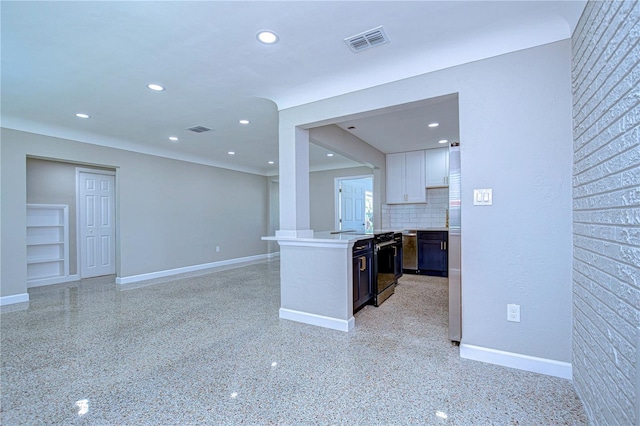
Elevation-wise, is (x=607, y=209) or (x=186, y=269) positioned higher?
(x=607, y=209)

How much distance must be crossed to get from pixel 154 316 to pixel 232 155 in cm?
382

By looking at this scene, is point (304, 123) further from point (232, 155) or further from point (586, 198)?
point (232, 155)

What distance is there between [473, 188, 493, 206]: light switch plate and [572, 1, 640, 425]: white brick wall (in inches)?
19.3

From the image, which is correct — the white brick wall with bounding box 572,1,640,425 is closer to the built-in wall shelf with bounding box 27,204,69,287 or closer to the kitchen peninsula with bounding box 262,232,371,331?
the kitchen peninsula with bounding box 262,232,371,331

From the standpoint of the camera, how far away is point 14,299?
160 inches

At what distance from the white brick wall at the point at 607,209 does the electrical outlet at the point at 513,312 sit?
12.4 inches

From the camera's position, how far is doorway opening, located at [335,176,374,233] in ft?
23.5

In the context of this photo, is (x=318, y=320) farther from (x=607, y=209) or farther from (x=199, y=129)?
(x=199, y=129)

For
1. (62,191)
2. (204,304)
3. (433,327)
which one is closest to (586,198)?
(433,327)

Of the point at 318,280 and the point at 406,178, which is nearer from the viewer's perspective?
the point at 318,280

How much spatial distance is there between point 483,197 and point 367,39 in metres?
1.50

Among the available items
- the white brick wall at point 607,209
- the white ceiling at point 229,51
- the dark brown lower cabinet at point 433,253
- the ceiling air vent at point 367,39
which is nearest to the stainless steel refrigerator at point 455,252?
the white ceiling at point 229,51

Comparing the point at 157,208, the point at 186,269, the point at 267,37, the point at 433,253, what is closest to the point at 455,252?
the point at 267,37

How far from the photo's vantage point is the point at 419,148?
5.53 m
